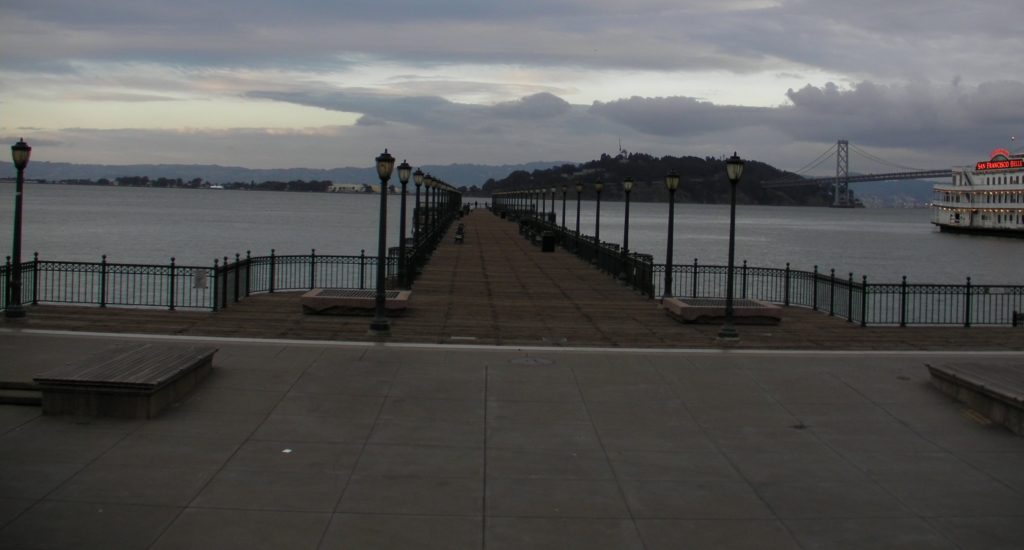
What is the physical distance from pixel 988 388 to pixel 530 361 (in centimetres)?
601

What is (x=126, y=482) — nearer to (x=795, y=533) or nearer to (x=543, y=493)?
(x=543, y=493)

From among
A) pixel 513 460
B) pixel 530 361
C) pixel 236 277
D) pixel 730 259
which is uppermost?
pixel 730 259

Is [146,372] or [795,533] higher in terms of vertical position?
A: [146,372]

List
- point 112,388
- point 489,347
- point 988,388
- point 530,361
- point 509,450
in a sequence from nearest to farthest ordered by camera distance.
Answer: point 509,450
point 112,388
point 988,388
point 530,361
point 489,347

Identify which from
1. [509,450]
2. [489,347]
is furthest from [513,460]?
[489,347]

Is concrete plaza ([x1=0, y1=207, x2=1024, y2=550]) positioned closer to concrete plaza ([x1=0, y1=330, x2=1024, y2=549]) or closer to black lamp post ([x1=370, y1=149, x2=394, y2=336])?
concrete plaza ([x1=0, y1=330, x2=1024, y2=549])

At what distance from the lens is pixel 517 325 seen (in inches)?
749

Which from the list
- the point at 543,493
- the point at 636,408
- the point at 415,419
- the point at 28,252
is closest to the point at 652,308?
the point at 636,408

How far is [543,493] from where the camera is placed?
28.8ft

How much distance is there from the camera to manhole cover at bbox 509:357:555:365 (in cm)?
1402

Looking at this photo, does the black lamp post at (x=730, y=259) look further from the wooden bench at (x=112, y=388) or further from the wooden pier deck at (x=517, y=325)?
the wooden bench at (x=112, y=388)

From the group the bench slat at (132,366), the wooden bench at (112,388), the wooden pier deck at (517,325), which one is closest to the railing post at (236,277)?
the wooden pier deck at (517,325)

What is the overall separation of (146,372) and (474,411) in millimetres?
3774

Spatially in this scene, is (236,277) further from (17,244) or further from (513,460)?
(513,460)
